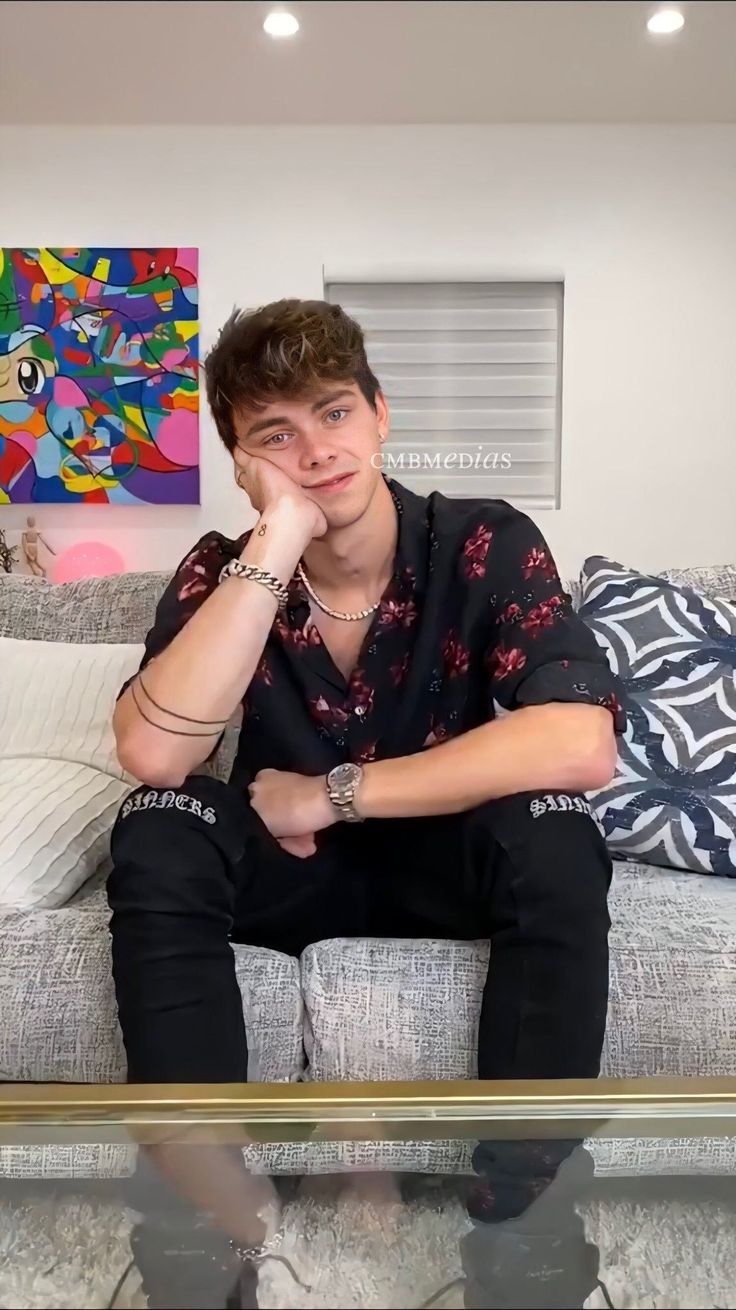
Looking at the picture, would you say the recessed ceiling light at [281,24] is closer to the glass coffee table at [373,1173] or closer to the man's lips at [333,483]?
the man's lips at [333,483]

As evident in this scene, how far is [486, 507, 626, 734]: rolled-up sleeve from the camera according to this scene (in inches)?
31.7

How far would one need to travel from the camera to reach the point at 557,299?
2.35m

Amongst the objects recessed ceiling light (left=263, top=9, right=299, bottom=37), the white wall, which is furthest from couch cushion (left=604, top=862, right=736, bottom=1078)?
the white wall

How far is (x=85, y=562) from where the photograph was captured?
225 cm

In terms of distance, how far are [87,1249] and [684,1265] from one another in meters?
0.31

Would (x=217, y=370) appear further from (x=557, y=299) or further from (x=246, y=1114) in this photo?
(x=557, y=299)

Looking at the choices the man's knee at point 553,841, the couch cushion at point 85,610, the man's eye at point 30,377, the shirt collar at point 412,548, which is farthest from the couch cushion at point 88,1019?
the man's eye at point 30,377

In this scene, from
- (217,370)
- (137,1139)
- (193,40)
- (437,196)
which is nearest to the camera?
(193,40)

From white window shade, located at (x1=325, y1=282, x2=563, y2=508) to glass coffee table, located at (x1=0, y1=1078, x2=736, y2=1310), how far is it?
163 cm

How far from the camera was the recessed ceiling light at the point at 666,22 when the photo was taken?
1.35 ft

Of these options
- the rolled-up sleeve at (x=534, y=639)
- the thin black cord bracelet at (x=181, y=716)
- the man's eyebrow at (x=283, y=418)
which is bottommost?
the thin black cord bracelet at (x=181, y=716)

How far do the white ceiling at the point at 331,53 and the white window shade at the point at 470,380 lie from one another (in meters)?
1.25

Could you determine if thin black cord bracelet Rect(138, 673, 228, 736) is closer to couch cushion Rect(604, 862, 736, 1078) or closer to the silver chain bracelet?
the silver chain bracelet

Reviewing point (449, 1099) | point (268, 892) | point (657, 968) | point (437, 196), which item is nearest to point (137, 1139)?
point (449, 1099)
